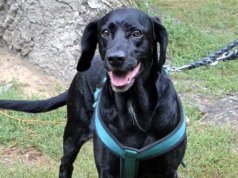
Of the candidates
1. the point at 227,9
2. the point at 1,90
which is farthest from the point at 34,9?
the point at 227,9

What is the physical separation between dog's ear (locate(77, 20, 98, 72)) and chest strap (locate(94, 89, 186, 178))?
1.27 feet

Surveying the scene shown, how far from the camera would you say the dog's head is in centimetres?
329

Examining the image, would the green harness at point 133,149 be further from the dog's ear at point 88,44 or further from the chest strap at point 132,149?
the dog's ear at point 88,44

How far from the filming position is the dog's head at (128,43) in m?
3.29

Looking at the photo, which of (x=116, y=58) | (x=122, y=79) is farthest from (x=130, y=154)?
(x=116, y=58)

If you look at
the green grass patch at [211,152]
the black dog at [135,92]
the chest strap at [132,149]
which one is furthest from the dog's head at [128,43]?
the green grass patch at [211,152]

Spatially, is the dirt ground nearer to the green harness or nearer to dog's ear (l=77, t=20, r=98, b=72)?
dog's ear (l=77, t=20, r=98, b=72)

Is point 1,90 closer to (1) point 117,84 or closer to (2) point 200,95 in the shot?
(2) point 200,95

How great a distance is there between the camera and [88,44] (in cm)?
385

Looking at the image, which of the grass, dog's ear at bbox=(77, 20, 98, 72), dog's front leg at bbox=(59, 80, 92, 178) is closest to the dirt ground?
the grass

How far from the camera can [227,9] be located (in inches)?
460

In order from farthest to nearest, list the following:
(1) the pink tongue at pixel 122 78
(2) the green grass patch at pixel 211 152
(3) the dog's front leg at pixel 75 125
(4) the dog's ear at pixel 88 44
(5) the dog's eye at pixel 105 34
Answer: (2) the green grass patch at pixel 211 152 → (3) the dog's front leg at pixel 75 125 → (4) the dog's ear at pixel 88 44 → (5) the dog's eye at pixel 105 34 → (1) the pink tongue at pixel 122 78

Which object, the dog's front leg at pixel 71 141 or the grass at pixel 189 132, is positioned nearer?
the dog's front leg at pixel 71 141

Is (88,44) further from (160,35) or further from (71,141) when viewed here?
(71,141)
